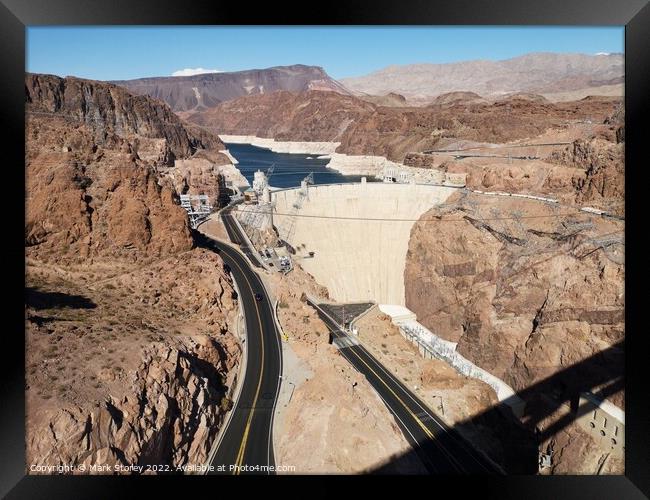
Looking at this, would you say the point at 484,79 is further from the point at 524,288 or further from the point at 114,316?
the point at 114,316

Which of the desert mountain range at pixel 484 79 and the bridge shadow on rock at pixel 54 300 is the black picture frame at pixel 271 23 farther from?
the desert mountain range at pixel 484 79

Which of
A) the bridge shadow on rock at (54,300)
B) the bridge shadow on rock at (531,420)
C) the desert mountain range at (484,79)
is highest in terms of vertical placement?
the desert mountain range at (484,79)

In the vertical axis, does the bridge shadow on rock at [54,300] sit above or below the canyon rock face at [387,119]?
below

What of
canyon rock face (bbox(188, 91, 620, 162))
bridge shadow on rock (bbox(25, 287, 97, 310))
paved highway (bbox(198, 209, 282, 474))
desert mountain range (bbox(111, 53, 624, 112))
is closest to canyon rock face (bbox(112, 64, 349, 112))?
desert mountain range (bbox(111, 53, 624, 112))

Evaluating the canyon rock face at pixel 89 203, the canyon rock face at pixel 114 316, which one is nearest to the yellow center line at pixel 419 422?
the canyon rock face at pixel 114 316

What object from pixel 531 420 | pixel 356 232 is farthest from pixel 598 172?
pixel 531 420

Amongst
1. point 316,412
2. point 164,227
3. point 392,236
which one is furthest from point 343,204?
point 316,412

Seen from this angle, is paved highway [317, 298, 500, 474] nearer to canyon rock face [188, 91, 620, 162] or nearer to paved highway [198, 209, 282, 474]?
paved highway [198, 209, 282, 474]
